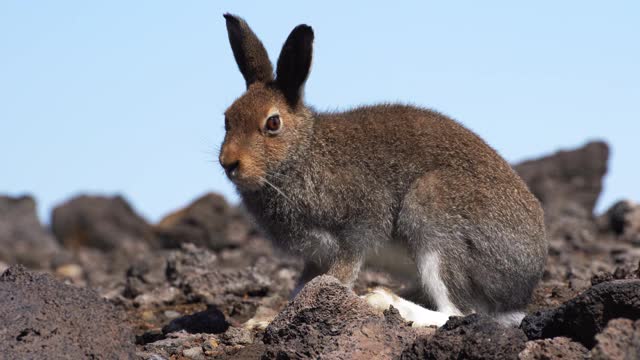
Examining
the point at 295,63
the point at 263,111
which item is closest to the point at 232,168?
the point at 263,111

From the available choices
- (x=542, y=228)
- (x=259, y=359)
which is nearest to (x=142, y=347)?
(x=259, y=359)

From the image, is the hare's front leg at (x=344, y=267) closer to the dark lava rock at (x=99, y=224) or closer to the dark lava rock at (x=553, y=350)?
the dark lava rock at (x=553, y=350)

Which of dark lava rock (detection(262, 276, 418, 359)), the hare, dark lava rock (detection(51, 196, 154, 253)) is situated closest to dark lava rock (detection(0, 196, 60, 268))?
dark lava rock (detection(51, 196, 154, 253))

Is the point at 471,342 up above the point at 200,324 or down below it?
above

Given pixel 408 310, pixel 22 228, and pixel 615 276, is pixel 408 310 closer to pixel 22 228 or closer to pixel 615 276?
pixel 615 276

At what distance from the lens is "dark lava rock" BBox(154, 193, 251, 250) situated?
55.1ft

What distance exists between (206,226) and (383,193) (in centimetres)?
868

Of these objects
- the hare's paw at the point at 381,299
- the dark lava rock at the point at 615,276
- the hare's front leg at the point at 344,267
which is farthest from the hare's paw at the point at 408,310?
the dark lava rock at the point at 615,276

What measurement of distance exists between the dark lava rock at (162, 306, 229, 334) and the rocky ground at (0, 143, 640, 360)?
0.04 ft

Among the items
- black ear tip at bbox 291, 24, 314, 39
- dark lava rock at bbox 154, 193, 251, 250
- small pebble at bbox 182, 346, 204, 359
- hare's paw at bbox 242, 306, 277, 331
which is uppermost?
black ear tip at bbox 291, 24, 314, 39

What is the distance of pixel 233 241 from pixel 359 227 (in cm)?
823

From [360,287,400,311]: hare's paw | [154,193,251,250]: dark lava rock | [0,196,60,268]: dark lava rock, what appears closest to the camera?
[360,287,400,311]: hare's paw

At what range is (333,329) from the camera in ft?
22.6

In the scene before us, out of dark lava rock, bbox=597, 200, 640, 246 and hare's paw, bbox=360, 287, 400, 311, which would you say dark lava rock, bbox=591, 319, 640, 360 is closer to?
hare's paw, bbox=360, 287, 400, 311
